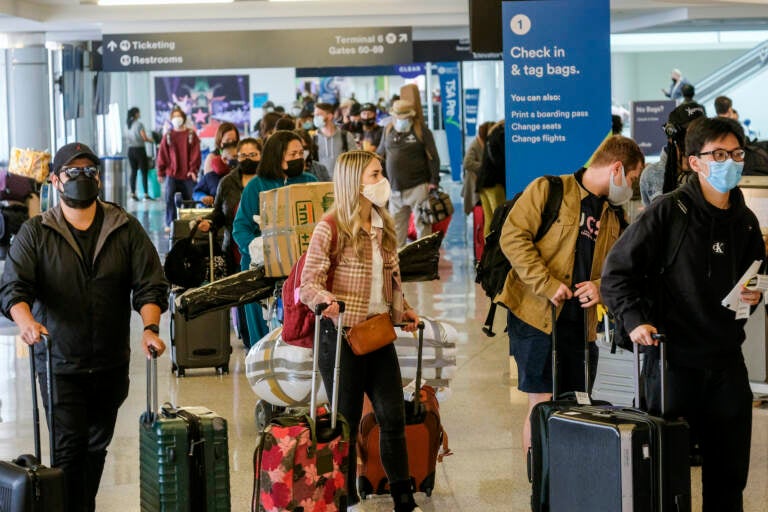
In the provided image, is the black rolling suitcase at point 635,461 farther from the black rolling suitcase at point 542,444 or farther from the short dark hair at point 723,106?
the short dark hair at point 723,106

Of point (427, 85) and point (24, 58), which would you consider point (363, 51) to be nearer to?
point (24, 58)

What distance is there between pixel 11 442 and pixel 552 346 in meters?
3.46

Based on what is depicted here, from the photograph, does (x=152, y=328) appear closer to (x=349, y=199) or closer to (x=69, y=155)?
(x=69, y=155)

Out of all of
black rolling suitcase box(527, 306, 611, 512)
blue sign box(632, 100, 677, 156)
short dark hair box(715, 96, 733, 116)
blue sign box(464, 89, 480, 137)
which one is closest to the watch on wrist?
black rolling suitcase box(527, 306, 611, 512)

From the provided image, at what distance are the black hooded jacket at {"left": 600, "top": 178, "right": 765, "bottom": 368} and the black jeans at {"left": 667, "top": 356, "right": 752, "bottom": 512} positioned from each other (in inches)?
2.3

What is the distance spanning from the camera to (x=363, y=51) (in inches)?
650

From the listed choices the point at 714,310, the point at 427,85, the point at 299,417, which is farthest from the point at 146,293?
the point at 427,85

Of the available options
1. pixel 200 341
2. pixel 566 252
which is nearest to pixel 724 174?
pixel 566 252

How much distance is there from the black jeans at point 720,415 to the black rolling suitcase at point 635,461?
0.34 feet

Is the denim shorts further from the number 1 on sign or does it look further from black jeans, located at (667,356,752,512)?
the number 1 on sign

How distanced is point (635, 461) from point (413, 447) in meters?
1.66

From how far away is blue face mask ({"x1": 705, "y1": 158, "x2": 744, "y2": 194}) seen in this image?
4.53 m

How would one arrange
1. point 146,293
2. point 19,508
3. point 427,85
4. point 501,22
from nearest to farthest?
point 19,508 < point 146,293 < point 501,22 < point 427,85

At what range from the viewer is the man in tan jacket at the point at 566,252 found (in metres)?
5.52
